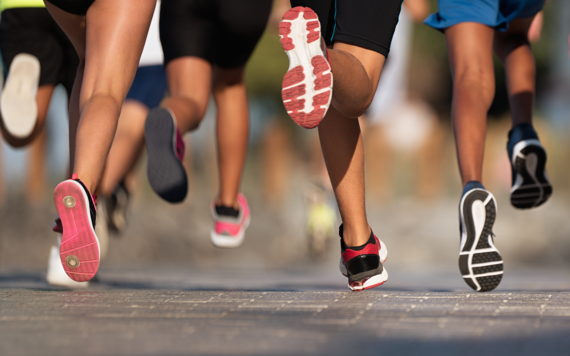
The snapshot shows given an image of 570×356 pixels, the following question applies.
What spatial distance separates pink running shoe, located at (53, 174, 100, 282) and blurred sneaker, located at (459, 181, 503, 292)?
48.2 inches

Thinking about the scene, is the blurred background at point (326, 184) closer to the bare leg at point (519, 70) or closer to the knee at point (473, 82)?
the bare leg at point (519, 70)

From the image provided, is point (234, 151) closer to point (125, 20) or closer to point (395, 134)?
point (125, 20)

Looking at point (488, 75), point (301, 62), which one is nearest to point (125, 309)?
point (301, 62)

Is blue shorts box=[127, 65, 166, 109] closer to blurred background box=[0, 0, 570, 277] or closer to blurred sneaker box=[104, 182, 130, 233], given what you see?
blurred sneaker box=[104, 182, 130, 233]

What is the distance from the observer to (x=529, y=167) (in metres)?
3.19

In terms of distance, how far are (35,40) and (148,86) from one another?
3.27 ft

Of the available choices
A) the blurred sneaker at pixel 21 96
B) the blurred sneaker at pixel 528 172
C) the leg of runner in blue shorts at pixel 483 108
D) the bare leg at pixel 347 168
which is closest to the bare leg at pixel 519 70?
the leg of runner in blue shorts at pixel 483 108

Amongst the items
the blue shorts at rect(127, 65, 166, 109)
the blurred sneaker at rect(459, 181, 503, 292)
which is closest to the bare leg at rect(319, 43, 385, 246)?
the blurred sneaker at rect(459, 181, 503, 292)

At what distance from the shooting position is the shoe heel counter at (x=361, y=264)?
2.58 metres

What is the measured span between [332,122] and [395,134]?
851 cm

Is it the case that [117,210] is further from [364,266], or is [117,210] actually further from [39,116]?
[364,266]

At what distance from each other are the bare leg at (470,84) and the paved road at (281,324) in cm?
72

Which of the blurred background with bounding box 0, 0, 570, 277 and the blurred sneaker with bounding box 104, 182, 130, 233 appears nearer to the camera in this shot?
the blurred sneaker with bounding box 104, 182, 130, 233

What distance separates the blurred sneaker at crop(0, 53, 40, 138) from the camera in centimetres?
351
